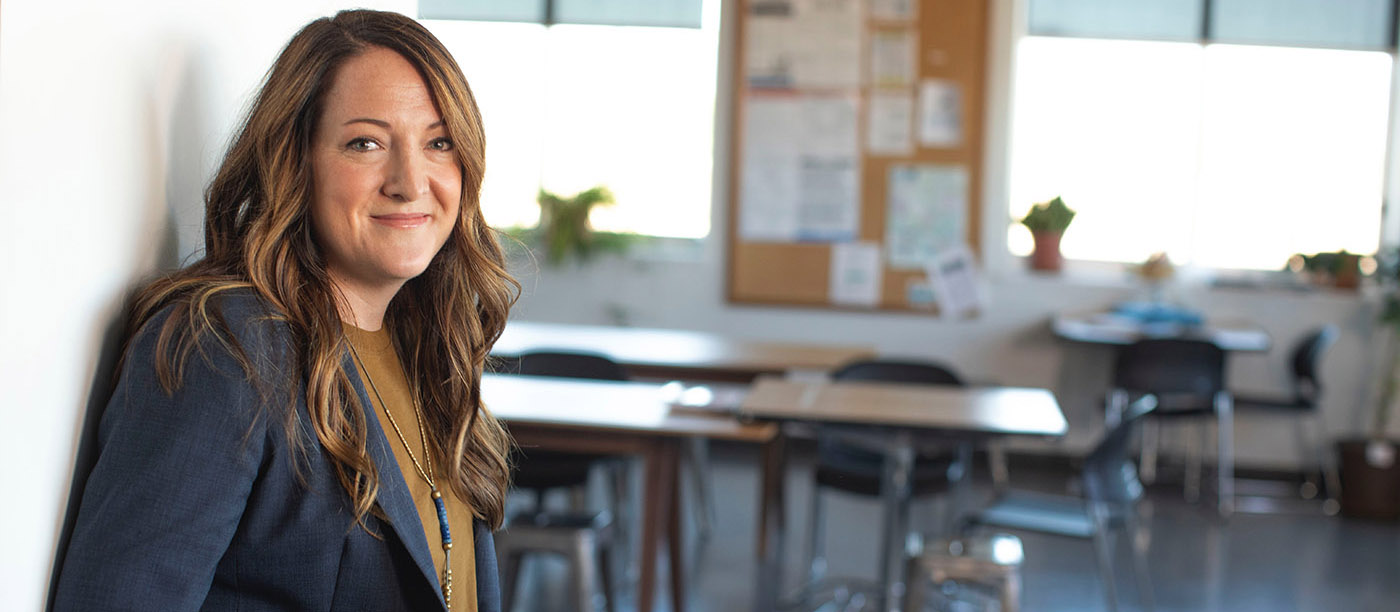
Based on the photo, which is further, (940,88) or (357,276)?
(940,88)

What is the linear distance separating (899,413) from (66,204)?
2566 mm

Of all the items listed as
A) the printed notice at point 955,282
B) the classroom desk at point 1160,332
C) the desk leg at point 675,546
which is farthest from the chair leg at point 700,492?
the classroom desk at point 1160,332

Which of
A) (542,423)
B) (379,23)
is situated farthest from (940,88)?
(379,23)

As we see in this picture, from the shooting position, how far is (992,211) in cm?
670

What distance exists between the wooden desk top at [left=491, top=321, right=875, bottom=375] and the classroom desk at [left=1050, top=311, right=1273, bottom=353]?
4.93 feet

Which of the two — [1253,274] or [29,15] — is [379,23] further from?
[1253,274]

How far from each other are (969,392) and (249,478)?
117 inches

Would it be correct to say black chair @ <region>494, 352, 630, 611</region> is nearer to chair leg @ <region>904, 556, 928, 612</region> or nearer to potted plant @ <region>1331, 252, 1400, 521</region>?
chair leg @ <region>904, 556, 928, 612</region>

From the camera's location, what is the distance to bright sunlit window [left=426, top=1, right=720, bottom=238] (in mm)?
7012

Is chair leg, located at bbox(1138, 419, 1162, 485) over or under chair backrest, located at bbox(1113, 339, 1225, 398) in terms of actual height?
under

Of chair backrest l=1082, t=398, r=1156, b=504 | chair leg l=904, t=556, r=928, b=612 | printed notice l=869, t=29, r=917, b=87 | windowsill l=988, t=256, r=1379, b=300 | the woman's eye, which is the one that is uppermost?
printed notice l=869, t=29, r=917, b=87

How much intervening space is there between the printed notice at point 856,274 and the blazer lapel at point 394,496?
227 inches

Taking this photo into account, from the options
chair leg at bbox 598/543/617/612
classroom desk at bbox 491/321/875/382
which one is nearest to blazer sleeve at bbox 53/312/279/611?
chair leg at bbox 598/543/617/612

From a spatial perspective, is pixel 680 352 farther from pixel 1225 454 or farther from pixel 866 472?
pixel 1225 454
